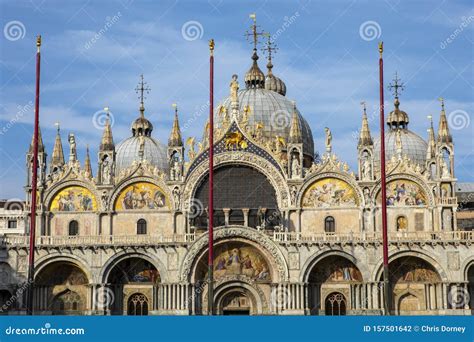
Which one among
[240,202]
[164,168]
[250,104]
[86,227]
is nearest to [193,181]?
[240,202]

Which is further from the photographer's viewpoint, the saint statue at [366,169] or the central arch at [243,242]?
the saint statue at [366,169]

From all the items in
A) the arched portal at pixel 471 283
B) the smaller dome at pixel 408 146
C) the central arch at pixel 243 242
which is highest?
the smaller dome at pixel 408 146

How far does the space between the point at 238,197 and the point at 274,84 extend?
71.7ft

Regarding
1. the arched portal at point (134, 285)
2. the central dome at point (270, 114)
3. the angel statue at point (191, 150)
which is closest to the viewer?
the arched portal at point (134, 285)

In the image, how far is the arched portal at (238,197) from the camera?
6431 centimetres

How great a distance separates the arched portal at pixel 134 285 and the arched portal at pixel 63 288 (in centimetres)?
221

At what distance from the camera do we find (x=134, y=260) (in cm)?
6391

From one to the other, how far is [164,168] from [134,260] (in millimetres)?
22052

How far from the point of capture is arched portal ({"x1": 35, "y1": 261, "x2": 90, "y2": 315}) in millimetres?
64062

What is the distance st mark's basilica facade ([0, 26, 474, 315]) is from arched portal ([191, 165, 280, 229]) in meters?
0.07

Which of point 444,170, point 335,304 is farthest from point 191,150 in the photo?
point 444,170

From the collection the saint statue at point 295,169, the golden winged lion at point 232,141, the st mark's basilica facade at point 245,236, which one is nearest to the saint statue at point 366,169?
the st mark's basilica facade at point 245,236

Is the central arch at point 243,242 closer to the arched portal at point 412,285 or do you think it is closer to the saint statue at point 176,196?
the saint statue at point 176,196

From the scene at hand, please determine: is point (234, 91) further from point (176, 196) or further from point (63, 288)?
point (63, 288)
